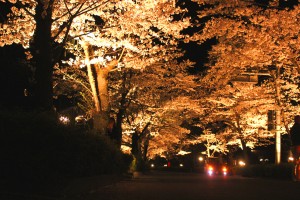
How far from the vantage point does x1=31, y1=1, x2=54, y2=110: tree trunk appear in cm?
1352

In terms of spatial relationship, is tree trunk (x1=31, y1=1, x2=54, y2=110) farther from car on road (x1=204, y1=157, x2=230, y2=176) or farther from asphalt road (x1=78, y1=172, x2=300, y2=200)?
car on road (x1=204, y1=157, x2=230, y2=176)

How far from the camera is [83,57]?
2305 centimetres

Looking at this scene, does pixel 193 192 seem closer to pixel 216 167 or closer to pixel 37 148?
pixel 37 148

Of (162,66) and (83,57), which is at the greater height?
(162,66)

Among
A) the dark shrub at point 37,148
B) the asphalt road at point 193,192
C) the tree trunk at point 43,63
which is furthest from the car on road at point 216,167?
the dark shrub at point 37,148

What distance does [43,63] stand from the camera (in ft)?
45.4

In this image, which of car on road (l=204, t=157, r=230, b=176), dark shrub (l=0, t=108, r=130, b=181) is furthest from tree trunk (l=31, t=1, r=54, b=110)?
car on road (l=204, t=157, r=230, b=176)

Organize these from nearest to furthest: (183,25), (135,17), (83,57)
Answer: (135,17)
(183,25)
(83,57)

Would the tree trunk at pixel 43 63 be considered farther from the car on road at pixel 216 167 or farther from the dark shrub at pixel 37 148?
the car on road at pixel 216 167

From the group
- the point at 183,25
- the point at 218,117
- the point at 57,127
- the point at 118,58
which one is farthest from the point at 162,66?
the point at 57,127

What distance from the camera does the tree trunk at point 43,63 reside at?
44.3 feet

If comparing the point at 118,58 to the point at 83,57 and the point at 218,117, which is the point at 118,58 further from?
the point at 218,117

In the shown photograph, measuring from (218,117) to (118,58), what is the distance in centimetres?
1506

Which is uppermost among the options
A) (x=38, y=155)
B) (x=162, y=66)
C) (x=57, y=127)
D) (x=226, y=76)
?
(x=162, y=66)
